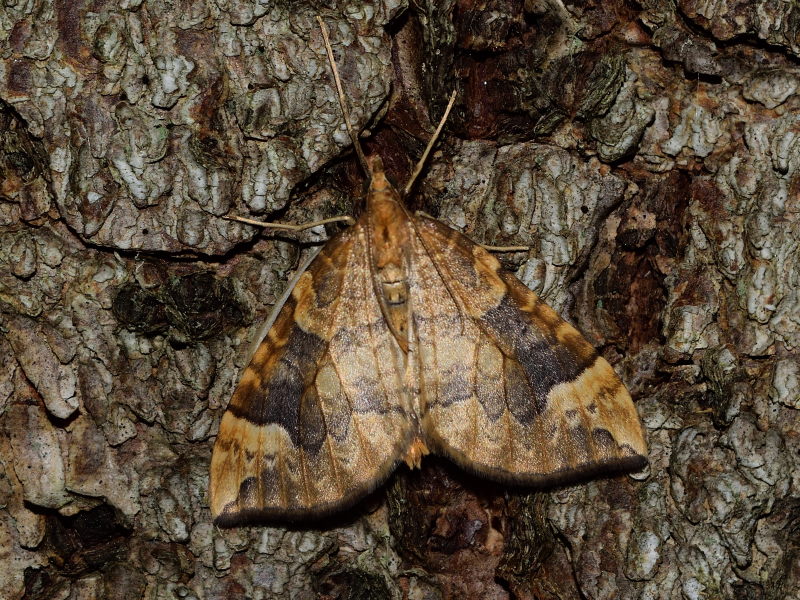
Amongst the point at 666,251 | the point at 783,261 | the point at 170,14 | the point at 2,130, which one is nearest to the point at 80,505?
the point at 2,130

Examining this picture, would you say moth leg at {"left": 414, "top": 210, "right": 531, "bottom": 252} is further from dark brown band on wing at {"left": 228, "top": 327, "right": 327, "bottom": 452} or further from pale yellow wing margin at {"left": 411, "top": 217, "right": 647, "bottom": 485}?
dark brown band on wing at {"left": 228, "top": 327, "right": 327, "bottom": 452}

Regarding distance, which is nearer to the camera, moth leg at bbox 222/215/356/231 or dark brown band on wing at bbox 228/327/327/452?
moth leg at bbox 222/215/356/231

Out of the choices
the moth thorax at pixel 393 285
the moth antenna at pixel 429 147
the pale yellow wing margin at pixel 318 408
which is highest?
the moth antenna at pixel 429 147

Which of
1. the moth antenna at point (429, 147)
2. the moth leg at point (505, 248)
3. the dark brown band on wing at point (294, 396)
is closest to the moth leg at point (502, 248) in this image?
the moth leg at point (505, 248)

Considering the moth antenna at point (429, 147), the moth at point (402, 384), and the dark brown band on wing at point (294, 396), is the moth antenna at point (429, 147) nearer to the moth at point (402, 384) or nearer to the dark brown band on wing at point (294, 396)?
the moth at point (402, 384)

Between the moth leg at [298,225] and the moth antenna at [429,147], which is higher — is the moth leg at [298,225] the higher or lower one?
the lower one

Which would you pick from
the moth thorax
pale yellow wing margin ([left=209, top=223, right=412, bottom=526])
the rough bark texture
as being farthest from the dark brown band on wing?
the moth thorax

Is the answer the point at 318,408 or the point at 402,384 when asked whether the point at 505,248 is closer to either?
the point at 402,384
